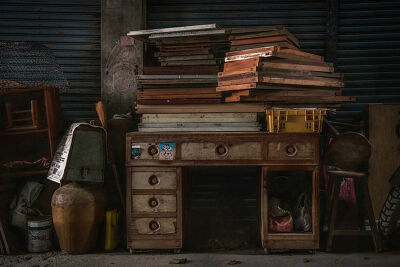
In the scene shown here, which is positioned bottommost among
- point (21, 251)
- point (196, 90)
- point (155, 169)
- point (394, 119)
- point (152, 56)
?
point (21, 251)

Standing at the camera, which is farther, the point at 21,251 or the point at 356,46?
the point at 356,46

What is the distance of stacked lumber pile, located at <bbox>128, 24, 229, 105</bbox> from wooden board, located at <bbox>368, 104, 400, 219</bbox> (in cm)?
221

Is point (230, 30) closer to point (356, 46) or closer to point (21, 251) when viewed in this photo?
point (356, 46)

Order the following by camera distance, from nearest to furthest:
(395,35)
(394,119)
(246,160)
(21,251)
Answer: (246,160) → (21,251) → (394,119) → (395,35)

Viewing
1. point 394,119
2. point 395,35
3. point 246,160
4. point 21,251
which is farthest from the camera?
point 395,35

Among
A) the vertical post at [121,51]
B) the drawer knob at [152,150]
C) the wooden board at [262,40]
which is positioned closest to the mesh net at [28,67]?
the vertical post at [121,51]

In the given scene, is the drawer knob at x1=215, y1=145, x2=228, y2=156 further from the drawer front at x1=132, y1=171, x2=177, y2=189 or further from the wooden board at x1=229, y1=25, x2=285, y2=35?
the wooden board at x1=229, y1=25, x2=285, y2=35

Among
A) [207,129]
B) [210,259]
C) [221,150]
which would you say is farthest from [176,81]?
[210,259]

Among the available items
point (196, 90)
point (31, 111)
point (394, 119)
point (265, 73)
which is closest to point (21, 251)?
point (31, 111)

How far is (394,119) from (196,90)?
2708 mm

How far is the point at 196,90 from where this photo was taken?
520 centimetres

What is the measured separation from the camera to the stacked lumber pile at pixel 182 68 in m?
5.17

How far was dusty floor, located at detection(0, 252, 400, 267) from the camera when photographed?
4.48 m

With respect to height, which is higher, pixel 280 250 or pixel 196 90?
pixel 196 90
